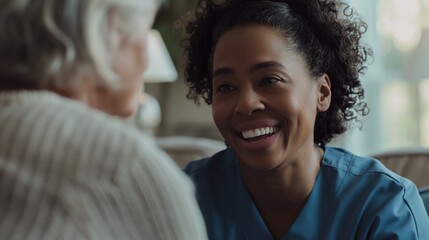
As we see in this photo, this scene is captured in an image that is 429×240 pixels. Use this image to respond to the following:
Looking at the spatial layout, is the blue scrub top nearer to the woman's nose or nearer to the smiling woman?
the smiling woman

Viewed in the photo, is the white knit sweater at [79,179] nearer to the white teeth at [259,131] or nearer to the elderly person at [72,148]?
the elderly person at [72,148]

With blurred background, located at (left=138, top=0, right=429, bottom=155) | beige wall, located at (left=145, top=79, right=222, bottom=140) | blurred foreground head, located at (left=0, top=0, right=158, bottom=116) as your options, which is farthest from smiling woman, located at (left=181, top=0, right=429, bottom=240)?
beige wall, located at (left=145, top=79, right=222, bottom=140)

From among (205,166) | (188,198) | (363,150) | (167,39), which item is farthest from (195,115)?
(188,198)

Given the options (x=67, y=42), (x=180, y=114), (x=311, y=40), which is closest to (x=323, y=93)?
(x=311, y=40)

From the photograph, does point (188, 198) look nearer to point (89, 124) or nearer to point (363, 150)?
point (89, 124)

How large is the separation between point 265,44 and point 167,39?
3160 mm

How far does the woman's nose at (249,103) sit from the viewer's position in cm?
148

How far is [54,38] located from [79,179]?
17 cm

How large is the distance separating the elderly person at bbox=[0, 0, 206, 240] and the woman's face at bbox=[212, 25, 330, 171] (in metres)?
0.64

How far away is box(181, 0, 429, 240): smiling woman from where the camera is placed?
4.86 feet

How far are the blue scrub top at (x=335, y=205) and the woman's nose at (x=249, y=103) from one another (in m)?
0.22

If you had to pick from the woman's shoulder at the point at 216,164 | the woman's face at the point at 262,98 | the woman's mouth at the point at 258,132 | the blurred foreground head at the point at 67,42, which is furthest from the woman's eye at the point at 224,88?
the blurred foreground head at the point at 67,42

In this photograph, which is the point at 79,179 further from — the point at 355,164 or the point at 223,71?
the point at 355,164

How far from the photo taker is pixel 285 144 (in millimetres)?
1523
